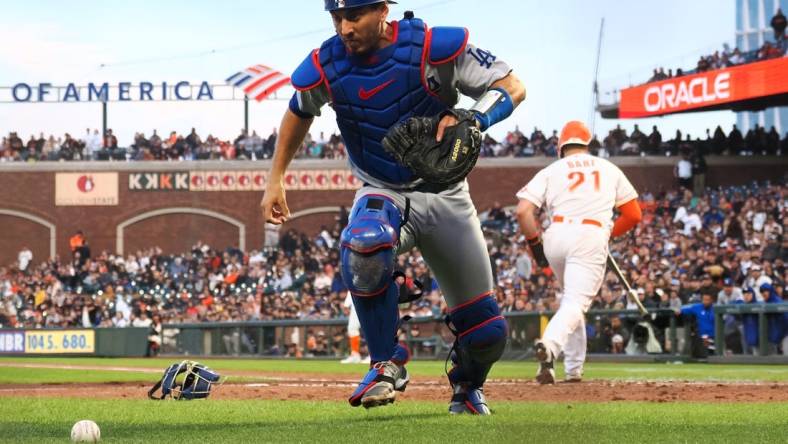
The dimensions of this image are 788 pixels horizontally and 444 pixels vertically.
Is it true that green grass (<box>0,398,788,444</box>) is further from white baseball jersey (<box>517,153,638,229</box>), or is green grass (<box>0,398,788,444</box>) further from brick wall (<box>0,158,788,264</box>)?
brick wall (<box>0,158,788,264</box>)

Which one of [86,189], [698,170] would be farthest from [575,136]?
[86,189]

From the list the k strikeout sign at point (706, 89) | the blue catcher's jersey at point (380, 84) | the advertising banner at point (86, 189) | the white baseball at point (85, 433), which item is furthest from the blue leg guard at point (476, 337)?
the advertising banner at point (86, 189)

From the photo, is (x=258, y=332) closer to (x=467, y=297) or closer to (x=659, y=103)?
(x=659, y=103)

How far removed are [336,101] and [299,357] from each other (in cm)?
1756

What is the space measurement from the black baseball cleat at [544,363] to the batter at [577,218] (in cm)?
1

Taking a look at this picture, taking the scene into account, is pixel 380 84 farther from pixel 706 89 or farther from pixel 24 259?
pixel 24 259

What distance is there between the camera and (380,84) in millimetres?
5609

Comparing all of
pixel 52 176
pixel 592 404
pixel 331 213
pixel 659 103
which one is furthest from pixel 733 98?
pixel 52 176

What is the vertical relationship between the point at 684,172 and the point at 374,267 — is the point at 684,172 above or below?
above

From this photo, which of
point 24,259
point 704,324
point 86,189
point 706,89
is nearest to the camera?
point 704,324

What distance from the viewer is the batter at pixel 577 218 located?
953cm

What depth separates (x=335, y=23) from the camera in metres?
5.52

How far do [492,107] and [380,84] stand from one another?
513 millimetres

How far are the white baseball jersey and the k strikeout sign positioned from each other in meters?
19.6
